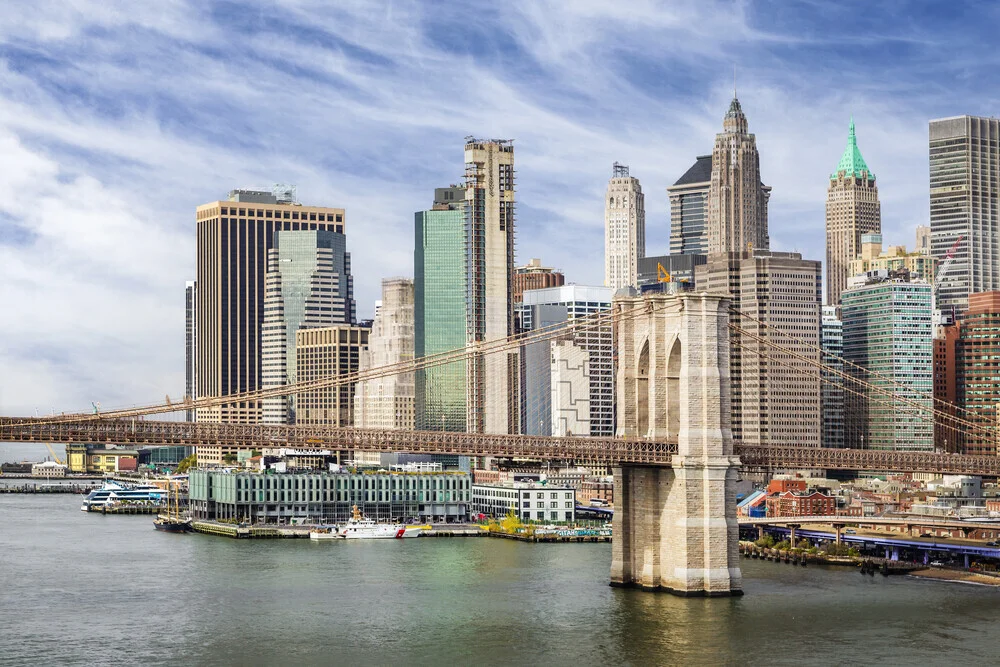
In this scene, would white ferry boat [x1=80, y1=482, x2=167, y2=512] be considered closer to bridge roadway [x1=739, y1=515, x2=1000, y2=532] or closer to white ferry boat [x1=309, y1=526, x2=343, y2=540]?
white ferry boat [x1=309, y1=526, x2=343, y2=540]

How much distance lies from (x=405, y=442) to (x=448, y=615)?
25.7 feet

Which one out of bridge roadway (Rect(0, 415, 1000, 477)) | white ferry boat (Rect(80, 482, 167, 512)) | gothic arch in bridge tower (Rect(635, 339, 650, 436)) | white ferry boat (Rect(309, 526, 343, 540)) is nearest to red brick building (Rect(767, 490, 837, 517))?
white ferry boat (Rect(309, 526, 343, 540))

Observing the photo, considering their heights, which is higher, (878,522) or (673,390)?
(673,390)

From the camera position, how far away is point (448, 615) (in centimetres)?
5084

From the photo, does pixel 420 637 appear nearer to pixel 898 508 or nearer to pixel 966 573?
pixel 966 573

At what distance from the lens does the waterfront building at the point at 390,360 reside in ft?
553

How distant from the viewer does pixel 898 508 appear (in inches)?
3893

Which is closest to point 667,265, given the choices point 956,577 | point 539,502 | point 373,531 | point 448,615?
point 539,502

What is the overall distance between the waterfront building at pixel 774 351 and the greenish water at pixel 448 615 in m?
69.6

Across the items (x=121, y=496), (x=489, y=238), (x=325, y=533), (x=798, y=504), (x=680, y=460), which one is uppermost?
(x=489, y=238)

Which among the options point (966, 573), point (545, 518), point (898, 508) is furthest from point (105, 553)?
point (898, 508)

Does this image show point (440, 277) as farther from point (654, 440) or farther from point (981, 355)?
point (654, 440)

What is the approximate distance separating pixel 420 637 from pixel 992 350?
115608mm

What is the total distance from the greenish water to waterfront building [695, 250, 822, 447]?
69.6 m
